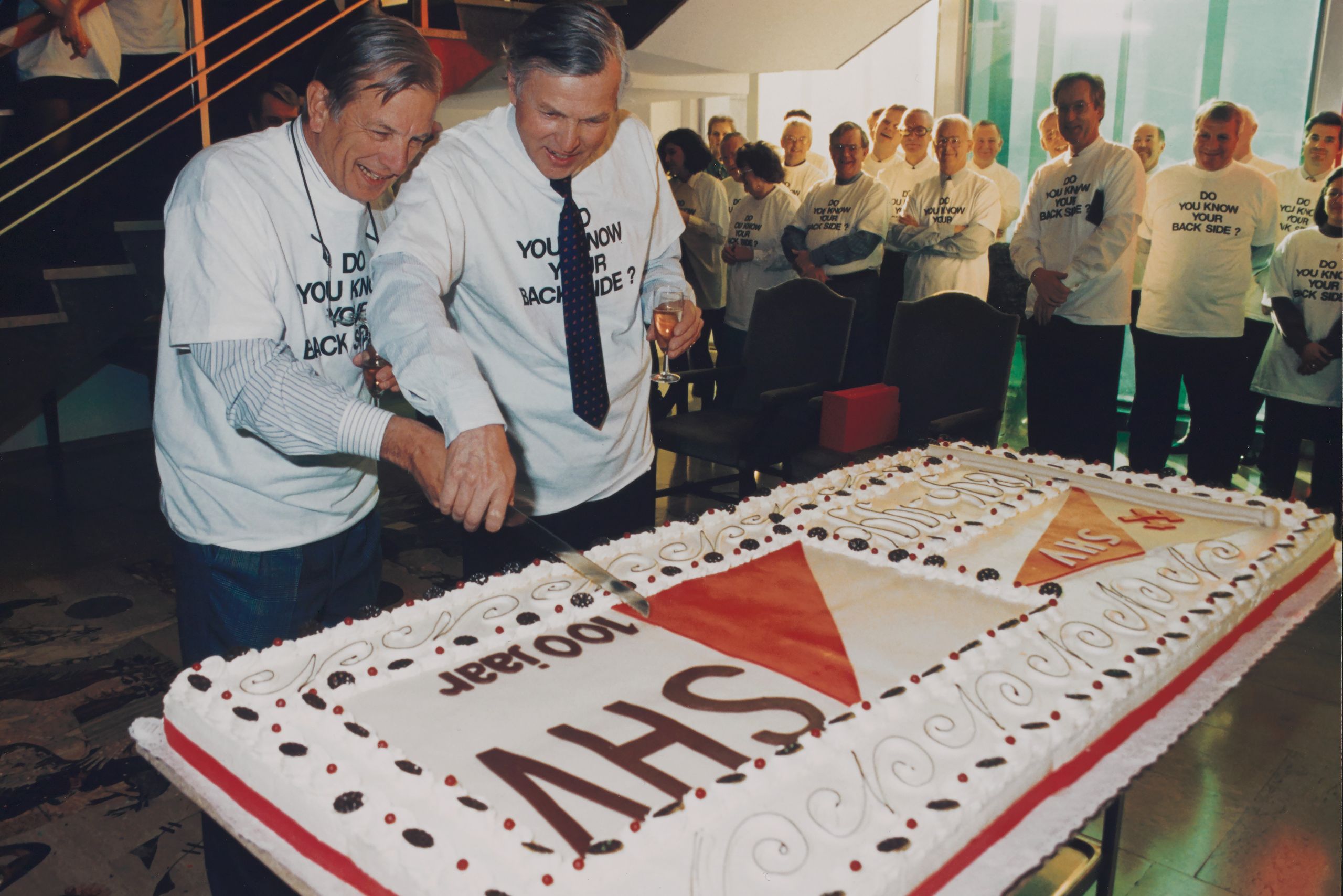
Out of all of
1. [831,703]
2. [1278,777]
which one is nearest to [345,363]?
[831,703]

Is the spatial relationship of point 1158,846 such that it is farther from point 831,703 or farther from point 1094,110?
point 1094,110

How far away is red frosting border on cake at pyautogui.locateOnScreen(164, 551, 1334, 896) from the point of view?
1129 millimetres

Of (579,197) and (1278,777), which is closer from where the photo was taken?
(579,197)

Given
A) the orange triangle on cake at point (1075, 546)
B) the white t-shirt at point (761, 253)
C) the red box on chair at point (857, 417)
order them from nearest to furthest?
the orange triangle on cake at point (1075, 546)
the red box on chair at point (857, 417)
the white t-shirt at point (761, 253)

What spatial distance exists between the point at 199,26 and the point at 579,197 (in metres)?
2.82

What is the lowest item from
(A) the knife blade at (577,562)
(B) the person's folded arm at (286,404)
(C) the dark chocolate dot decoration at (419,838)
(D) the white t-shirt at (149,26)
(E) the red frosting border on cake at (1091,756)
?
(E) the red frosting border on cake at (1091,756)

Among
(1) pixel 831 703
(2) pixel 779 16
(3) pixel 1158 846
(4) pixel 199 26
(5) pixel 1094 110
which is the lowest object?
(3) pixel 1158 846

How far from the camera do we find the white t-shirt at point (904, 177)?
640cm

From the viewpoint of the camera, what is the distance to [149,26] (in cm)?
423

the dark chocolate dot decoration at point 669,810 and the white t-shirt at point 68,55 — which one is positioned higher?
the white t-shirt at point 68,55

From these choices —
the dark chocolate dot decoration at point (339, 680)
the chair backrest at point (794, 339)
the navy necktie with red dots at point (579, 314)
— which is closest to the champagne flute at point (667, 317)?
the navy necktie with red dots at point (579, 314)

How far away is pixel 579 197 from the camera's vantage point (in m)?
2.04

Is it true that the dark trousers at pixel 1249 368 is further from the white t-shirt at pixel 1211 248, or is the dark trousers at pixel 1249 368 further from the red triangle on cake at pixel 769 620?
the red triangle on cake at pixel 769 620

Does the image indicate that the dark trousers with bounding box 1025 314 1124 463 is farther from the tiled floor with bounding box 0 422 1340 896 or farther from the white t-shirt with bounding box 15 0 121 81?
the white t-shirt with bounding box 15 0 121 81
